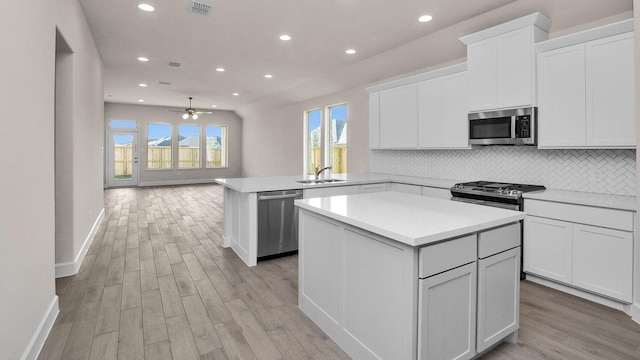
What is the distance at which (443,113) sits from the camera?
434cm

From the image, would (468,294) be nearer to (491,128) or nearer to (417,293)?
(417,293)

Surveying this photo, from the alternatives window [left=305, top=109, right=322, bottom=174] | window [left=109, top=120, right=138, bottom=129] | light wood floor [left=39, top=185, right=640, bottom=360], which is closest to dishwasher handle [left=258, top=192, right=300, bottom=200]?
light wood floor [left=39, top=185, right=640, bottom=360]

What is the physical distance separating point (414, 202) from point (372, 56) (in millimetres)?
3473

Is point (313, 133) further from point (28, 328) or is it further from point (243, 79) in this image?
point (28, 328)

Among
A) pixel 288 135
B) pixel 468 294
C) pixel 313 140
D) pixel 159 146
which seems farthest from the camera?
pixel 159 146

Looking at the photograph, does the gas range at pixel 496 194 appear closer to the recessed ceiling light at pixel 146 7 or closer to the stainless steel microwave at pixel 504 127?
the stainless steel microwave at pixel 504 127

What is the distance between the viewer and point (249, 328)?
2320 mm

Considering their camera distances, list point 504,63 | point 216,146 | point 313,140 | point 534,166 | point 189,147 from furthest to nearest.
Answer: point 216,146, point 189,147, point 313,140, point 534,166, point 504,63

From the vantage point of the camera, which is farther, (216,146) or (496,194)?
(216,146)

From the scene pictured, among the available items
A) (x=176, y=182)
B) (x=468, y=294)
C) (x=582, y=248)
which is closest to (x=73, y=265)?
(x=468, y=294)

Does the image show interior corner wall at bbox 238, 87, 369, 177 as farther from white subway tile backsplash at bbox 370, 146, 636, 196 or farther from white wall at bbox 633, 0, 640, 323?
white wall at bbox 633, 0, 640, 323

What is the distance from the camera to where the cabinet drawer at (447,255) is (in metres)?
1.57

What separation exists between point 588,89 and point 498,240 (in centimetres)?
201

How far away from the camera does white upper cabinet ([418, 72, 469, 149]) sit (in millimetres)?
4117
